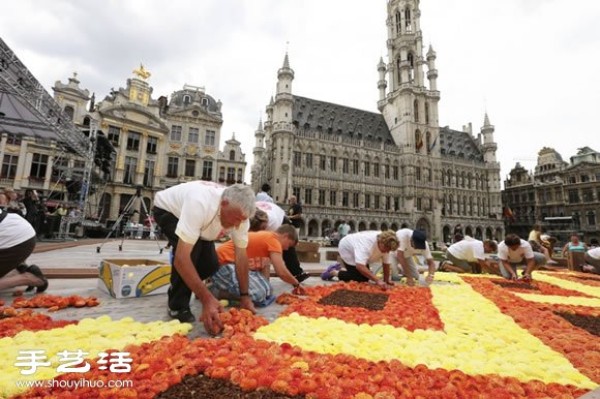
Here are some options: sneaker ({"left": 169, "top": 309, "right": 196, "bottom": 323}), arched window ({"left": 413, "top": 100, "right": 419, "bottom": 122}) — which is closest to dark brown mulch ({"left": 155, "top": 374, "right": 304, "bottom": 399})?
sneaker ({"left": 169, "top": 309, "right": 196, "bottom": 323})

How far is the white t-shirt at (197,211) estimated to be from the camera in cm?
274

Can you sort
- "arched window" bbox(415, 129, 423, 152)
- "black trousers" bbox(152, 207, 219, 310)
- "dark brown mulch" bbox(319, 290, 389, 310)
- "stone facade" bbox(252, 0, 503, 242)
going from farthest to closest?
"arched window" bbox(415, 129, 423, 152), "stone facade" bbox(252, 0, 503, 242), "dark brown mulch" bbox(319, 290, 389, 310), "black trousers" bbox(152, 207, 219, 310)

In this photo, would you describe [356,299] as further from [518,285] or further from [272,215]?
[518,285]

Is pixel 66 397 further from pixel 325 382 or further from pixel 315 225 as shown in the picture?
pixel 315 225

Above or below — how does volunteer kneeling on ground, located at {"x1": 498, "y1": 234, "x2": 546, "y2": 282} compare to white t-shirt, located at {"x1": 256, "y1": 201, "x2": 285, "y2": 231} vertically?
below

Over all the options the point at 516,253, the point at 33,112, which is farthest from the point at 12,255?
the point at 33,112

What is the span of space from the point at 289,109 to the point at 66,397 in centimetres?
4093

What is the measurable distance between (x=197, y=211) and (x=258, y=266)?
2.27 m

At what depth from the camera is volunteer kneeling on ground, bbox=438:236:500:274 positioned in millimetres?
8898

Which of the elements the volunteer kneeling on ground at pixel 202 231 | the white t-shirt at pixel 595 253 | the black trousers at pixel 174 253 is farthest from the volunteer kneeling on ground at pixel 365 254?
the white t-shirt at pixel 595 253

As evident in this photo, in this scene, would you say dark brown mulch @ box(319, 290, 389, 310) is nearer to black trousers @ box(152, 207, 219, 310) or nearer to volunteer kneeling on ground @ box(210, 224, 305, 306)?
volunteer kneeling on ground @ box(210, 224, 305, 306)

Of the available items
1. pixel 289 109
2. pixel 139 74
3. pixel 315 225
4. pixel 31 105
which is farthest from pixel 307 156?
pixel 31 105

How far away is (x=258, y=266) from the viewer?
4.82 m

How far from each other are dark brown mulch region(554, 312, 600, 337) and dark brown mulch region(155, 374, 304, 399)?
376 centimetres
